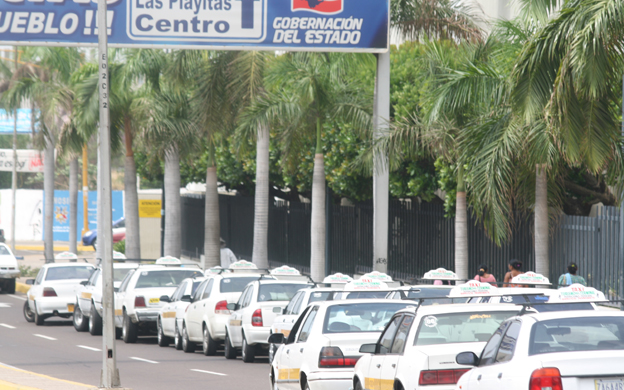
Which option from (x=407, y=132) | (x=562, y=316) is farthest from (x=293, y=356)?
(x=407, y=132)

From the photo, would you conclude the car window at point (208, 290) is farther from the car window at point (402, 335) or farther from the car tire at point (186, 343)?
the car window at point (402, 335)

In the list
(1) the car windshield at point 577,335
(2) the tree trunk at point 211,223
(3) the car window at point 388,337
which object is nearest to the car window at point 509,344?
(1) the car windshield at point 577,335

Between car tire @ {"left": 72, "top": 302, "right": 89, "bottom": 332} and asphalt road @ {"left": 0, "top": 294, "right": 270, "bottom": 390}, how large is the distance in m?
0.22

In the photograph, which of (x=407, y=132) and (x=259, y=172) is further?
(x=259, y=172)

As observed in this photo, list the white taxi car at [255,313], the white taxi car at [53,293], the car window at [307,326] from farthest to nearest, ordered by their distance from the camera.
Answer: the white taxi car at [53,293], the white taxi car at [255,313], the car window at [307,326]

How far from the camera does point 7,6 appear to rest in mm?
18891

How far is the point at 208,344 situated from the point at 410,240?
34.5 ft

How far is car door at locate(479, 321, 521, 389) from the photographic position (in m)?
6.76

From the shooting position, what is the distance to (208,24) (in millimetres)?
19344

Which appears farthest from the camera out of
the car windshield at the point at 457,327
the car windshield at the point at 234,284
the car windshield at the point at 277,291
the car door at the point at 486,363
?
the car windshield at the point at 234,284

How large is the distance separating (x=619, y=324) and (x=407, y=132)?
13.3 meters

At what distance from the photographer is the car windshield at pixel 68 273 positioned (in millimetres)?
25913

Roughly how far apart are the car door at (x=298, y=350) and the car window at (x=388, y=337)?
1403 millimetres

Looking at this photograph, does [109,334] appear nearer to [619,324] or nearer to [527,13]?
[619,324]
